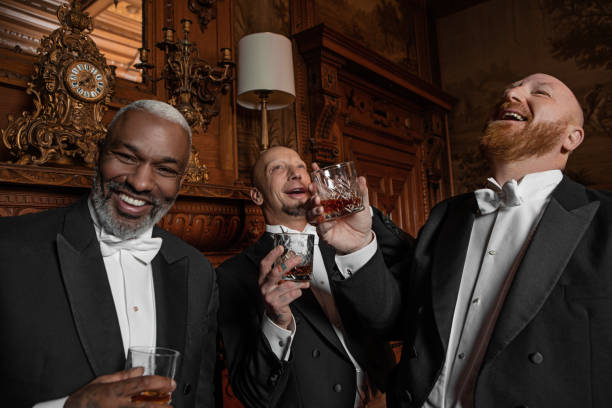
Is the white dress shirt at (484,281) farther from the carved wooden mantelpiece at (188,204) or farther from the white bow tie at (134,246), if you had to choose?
the carved wooden mantelpiece at (188,204)

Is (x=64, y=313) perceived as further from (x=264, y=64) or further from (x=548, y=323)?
(x=264, y=64)

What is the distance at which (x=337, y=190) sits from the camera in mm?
1433

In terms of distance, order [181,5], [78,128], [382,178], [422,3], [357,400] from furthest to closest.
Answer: [422,3], [382,178], [181,5], [78,128], [357,400]

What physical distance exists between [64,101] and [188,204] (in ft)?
2.52

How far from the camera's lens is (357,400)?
5.51ft

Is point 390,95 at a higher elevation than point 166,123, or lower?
higher

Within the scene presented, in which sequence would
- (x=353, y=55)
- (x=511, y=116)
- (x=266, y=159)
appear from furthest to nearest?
(x=353, y=55)
(x=266, y=159)
(x=511, y=116)

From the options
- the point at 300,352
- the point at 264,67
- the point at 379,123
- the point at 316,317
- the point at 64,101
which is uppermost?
the point at 379,123

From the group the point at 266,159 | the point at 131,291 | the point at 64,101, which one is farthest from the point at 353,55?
the point at 131,291

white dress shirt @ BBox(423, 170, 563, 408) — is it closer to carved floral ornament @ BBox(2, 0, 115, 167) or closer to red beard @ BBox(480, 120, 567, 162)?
red beard @ BBox(480, 120, 567, 162)

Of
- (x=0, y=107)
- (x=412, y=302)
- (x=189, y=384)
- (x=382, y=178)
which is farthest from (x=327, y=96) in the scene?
(x=189, y=384)

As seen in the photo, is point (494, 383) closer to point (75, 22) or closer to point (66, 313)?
point (66, 313)

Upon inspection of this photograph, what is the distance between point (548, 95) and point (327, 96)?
8.38ft

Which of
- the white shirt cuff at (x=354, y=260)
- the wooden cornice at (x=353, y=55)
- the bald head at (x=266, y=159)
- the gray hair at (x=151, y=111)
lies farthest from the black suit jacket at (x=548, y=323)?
the wooden cornice at (x=353, y=55)
